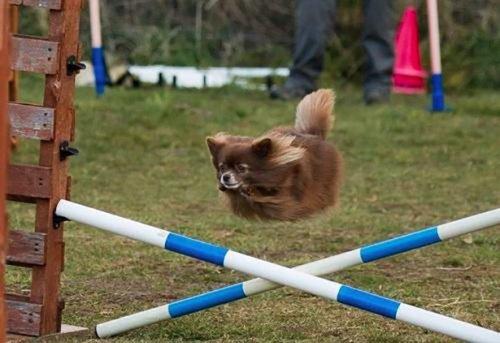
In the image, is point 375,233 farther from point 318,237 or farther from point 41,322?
point 41,322

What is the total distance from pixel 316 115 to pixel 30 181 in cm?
111

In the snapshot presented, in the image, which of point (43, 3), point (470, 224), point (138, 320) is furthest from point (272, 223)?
point (43, 3)

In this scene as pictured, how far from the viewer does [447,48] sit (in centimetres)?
1196

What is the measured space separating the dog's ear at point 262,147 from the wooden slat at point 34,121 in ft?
2.19

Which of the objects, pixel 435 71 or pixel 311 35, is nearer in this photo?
pixel 311 35

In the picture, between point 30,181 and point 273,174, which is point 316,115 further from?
point 30,181

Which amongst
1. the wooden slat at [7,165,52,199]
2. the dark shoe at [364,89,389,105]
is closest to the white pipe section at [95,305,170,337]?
the wooden slat at [7,165,52,199]

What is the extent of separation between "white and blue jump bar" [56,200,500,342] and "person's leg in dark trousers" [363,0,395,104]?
236 inches

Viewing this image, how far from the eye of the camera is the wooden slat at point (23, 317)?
416 cm

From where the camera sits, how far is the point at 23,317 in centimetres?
418

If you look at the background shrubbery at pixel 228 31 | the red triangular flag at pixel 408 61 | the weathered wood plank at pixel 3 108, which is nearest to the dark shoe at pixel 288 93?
the red triangular flag at pixel 408 61

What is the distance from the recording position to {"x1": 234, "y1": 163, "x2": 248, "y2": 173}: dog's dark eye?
13.5 ft

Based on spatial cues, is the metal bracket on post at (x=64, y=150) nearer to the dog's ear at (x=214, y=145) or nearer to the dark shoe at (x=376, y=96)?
the dog's ear at (x=214, y=145)

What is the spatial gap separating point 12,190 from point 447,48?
8345mm
